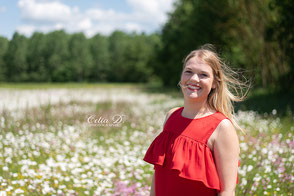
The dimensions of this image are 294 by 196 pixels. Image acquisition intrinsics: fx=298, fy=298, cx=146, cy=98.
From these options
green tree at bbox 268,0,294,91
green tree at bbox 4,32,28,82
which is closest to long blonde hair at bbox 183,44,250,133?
green tree at bbox 4,32,28,82

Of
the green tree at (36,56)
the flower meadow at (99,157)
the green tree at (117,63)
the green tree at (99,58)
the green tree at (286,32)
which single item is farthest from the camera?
the green tree at (117,63)

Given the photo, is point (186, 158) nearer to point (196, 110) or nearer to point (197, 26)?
point (196, 110)

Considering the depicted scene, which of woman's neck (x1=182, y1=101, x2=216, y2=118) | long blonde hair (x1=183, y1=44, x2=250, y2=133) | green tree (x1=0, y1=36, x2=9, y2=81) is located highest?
green tree (x1=0, y1=36, x2=9, y2=81)

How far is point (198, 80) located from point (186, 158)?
57 cm

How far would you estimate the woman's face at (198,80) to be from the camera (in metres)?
2.21

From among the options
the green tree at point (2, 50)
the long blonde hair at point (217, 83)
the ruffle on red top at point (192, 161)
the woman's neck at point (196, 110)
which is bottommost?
the ruffle on red top at point (192, 161)

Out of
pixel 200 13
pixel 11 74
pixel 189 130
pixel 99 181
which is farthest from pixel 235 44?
pixel 189 130

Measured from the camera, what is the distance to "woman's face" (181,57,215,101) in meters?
2.21

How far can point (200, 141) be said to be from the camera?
209 cm

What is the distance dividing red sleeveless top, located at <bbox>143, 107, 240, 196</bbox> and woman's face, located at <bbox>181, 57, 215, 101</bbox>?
18 centimetres

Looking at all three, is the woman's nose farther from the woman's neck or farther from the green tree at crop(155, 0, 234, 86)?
the green tree at crop(155, 0, 234, 86)

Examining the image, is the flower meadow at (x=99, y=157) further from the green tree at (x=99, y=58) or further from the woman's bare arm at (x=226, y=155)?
the green tree at (x=99, y=58)

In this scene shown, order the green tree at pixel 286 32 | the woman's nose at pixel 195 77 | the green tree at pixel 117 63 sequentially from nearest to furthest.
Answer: the woman's nose at pixel 195 77 < the green tree at pixel 286 32 < the green tree at pixel 117 63

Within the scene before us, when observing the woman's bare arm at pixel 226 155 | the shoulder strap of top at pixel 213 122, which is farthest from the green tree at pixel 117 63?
the woman's bare arm at pixel 226 155
